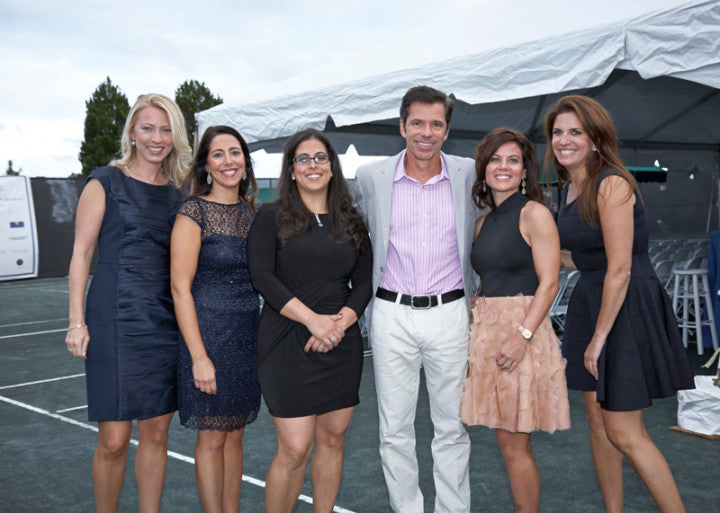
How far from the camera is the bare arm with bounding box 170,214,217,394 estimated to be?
2.73m

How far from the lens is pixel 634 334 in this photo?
2740mm

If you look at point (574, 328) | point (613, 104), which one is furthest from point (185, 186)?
point (613, 104)

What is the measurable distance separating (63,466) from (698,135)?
10335 millimetres

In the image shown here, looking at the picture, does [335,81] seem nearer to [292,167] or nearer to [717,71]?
[717,71]

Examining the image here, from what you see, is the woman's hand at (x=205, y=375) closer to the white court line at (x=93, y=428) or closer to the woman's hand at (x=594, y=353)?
the white court line at (x=93, y=428)

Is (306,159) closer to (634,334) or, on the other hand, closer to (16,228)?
(634,334)

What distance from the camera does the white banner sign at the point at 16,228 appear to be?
16.8 m

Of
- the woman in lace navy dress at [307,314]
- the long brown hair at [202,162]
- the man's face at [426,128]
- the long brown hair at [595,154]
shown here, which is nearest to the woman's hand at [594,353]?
the long brown hair at [595,154]

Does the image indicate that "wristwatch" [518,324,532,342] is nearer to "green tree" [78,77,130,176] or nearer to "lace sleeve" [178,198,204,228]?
"lace sleeve" [178,198,204,228]

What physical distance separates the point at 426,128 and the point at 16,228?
16.5 metres

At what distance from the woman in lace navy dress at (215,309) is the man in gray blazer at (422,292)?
64 cm

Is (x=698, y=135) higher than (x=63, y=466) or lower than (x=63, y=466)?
higher

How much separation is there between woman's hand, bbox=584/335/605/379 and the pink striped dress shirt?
0.67m

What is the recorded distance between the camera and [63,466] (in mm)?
4238
